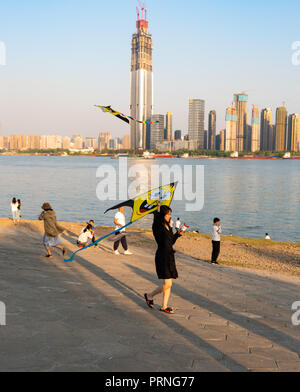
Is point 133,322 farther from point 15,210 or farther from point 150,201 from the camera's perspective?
point 15,210

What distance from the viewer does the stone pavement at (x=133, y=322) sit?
4762 millimetres

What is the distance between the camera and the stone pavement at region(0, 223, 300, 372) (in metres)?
4.76

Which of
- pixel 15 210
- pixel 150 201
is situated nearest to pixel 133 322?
pixel 150 201

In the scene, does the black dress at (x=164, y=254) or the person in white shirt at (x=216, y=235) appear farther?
the person in white shirt at (x=216, y=235)

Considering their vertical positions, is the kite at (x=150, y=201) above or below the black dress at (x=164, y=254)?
above

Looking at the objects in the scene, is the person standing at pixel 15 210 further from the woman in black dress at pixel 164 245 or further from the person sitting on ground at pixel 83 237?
the woman in black dress at pixel 164 245

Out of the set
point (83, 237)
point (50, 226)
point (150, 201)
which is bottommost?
point (83, 237)

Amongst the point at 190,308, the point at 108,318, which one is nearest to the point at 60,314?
the point at 108,318

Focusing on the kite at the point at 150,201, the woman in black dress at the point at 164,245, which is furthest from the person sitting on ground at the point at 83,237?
the woman in black dress at the point at 164,245

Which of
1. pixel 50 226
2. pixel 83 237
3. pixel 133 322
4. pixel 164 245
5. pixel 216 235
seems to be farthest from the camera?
pixel 83 237

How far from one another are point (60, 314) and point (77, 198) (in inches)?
1931

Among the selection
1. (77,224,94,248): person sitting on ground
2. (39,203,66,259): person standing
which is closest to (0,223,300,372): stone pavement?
(39,203,66,259): person standing

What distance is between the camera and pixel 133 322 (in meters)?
6.23

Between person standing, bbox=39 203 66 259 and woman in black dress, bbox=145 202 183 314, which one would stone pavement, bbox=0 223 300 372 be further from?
woman in black dress, bbox=145 202 183 314
